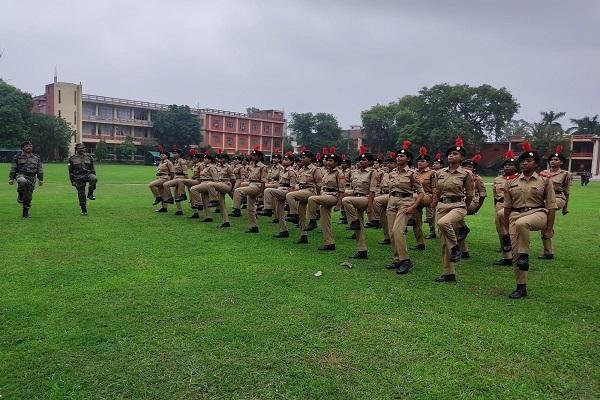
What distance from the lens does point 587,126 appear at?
211 ft

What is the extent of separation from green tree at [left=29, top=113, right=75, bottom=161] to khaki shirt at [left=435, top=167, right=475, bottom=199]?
195 feet

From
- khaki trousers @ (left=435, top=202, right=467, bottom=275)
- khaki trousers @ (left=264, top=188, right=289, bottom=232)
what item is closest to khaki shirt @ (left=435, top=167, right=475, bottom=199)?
khaki trousers @ (left=435, top=202, right=467, bottom=275)

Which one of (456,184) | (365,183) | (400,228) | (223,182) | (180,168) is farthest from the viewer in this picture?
(180,168)

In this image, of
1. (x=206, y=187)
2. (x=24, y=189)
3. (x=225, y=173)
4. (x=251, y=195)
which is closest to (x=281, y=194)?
(x=251, y=195)

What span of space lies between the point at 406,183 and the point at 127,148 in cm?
6265

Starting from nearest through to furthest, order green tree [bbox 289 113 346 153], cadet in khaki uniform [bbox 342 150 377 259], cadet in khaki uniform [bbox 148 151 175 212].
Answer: cadet in khaki uniform [bbox 342 150 377 259], cadet in khaki uniform [bbox 148 151 175 212], green tree [bbox 289 113 346 153]

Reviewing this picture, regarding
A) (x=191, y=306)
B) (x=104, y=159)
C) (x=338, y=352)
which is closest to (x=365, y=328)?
(x=338, y=352)

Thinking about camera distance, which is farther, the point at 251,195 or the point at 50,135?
the point at 50,135

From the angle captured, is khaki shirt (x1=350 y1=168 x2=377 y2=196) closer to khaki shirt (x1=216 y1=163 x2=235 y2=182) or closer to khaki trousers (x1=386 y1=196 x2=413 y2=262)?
Result: khaki trousers (x1=386 y1=196 x2=413 y2=262)

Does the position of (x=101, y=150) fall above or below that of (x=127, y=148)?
below

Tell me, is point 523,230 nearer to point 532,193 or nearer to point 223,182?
point 532,193

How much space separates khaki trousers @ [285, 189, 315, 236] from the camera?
374 inches

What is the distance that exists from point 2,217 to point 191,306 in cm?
913

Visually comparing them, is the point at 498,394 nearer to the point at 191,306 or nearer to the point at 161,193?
the point at 191,306
